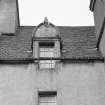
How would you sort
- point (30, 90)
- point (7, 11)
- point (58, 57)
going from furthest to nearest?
point (7, 11)
point (58, 57)
point (30, 90)

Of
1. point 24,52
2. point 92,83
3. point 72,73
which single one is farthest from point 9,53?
point 92,83

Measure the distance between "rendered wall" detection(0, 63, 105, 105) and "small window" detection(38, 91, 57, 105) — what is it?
0.21 meters

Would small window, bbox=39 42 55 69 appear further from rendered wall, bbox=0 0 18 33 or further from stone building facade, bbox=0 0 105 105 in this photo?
rendered wall, bbox=0 0 18 33

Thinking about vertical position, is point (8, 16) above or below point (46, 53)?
above

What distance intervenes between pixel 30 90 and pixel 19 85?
1.80 feet

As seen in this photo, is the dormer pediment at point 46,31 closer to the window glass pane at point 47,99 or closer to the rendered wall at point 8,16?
the rendered wall at point 8,16

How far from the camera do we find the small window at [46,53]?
48.4 ft

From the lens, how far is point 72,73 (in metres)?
14.3

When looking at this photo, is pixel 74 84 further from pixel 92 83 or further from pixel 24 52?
pixel 24 52

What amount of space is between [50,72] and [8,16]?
21.8ft

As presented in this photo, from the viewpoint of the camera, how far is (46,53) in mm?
15523

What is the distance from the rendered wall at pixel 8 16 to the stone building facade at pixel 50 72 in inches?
88.4

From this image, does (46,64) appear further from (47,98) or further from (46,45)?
(47,98)

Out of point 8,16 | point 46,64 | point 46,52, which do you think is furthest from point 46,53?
point 8,16
